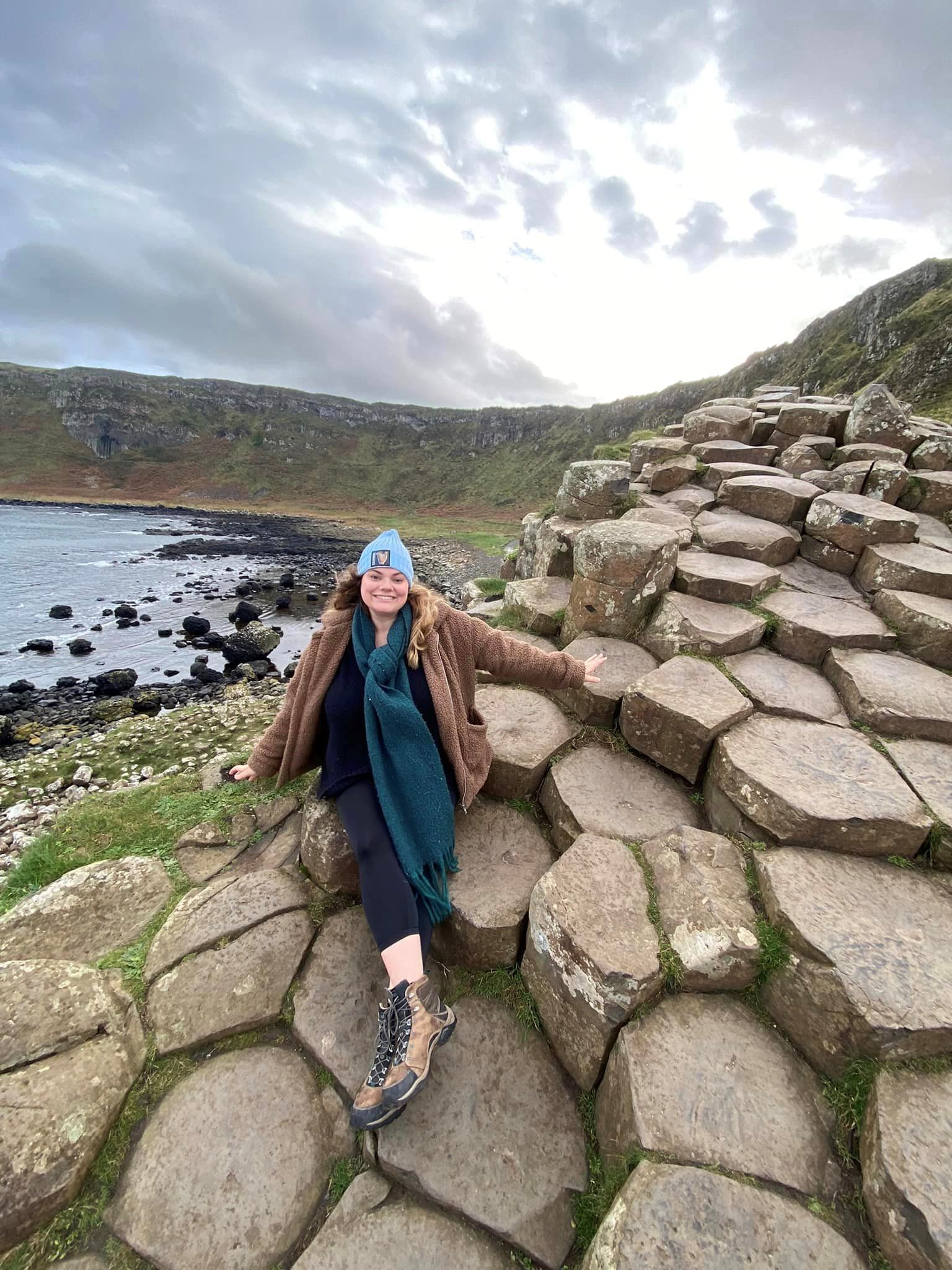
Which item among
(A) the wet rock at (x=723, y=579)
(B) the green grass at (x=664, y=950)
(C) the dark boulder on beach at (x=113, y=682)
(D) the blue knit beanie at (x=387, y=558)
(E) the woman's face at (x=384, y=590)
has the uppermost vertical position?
(D) the blue knit beanie at (x=387, y=558)

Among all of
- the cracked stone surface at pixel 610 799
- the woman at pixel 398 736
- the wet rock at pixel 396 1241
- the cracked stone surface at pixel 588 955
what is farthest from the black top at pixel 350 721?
the wet rock at pixel 396 1241

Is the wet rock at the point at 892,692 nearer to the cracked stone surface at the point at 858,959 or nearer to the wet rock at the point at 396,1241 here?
the cracked stone surface at the point at 858,959

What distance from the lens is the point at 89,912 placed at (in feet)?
9.87

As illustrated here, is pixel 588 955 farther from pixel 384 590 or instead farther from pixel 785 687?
pixel 785 687

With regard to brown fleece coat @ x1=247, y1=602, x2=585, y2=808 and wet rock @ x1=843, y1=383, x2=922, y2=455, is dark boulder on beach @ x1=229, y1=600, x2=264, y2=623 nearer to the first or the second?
brown fleece coat @ x1=247, y1=602, x2=585, y2=808

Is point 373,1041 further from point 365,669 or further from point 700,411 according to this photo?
point 700,411

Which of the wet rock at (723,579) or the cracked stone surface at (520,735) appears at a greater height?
the wet rock at (723,579)

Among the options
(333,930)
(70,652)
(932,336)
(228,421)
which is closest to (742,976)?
(333,930)

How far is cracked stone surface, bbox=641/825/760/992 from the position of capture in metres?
2.29

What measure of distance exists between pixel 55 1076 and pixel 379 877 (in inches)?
60.8

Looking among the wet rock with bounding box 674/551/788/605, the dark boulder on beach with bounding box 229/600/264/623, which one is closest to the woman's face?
the wet rock with bounding box 674/551/788/605

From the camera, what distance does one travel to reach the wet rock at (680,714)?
323 centimetres

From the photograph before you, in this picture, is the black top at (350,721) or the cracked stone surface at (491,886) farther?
the black top at (350,721)

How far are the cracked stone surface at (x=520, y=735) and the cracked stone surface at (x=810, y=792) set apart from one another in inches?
41.4
